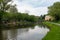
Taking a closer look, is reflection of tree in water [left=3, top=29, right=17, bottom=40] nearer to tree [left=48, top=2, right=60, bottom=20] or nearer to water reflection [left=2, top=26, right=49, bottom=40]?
water reflection [left=2, top=26, right=49, bottom=40]

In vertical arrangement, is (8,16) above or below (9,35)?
below

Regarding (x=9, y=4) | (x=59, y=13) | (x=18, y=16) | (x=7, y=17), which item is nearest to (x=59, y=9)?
(x=59, y=13)

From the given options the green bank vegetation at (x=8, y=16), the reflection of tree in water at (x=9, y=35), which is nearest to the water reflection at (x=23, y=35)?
the reflection of tree in water at (x=9, y=35)

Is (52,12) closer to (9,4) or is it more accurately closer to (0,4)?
(9,4)

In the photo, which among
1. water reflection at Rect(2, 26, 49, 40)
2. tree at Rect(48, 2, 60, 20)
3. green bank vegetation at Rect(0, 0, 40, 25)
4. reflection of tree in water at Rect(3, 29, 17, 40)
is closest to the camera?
water reflection at Rect(2, 26, 49, 40)

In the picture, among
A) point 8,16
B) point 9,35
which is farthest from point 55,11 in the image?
point 9,35

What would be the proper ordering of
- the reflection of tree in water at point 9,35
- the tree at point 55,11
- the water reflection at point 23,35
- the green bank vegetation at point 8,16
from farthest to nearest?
the tree at point 55,11 < the green bank vegetation at point 8,16 < the reflection of tree in water at point 9,35 < the water reflection at point 23,35

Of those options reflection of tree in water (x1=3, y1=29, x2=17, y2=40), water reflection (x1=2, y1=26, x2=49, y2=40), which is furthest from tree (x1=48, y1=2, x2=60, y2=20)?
reflection of tree in water (x1=3, y1=29, x2=17, y2=40)

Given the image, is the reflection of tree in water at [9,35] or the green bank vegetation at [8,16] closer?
the reflection of tree in water at [9,35]

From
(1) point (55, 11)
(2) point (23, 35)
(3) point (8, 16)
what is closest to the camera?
(2) point (23, 35)

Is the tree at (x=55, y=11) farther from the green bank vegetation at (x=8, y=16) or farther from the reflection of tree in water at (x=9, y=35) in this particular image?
the reflection of tree in water at (x=9, y=35)

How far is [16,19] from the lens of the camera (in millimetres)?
99750

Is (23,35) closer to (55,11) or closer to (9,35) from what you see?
(9,35)

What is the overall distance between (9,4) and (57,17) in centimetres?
4042
